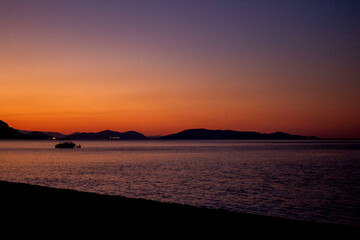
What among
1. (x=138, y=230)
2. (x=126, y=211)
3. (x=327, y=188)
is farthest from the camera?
(x=327, y=188)

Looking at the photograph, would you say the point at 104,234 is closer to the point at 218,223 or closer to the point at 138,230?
the point at 138,230

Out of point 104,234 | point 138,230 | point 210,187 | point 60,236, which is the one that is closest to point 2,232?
point 60,236

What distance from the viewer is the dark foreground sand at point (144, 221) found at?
449 inches

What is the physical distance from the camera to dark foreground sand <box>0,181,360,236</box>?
449 inches

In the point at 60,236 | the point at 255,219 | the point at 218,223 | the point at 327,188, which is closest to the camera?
the point at 60,236

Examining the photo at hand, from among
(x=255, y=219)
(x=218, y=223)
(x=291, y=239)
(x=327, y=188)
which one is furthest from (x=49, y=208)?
(x=327, y=188)

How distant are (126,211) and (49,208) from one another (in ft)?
12.5

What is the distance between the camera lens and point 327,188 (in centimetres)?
3319

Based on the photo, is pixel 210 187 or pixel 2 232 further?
pixel 210 187

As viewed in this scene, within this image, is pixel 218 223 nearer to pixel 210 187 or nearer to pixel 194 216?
pixel 194 216

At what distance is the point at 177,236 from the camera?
10664mm

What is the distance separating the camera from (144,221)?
12867 millimetres

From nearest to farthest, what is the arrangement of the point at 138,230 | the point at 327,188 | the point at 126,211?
the point at 138,230 → the point at 126,211 → the point at 327,188

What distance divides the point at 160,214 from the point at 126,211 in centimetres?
176
